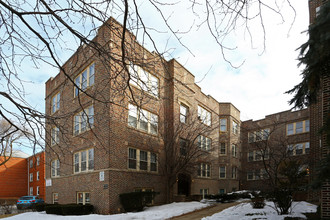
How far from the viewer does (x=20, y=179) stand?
4044cm

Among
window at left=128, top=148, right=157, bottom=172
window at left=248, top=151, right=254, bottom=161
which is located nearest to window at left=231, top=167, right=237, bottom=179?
window at left=248, top=151, right=254, bottom=161

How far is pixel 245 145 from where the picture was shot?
37.2 meters

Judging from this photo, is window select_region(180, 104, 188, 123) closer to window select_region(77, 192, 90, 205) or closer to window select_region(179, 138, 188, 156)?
window select_region(179, 138, 188, 156)

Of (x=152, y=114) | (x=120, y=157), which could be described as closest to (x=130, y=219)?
(x=120, y=157)

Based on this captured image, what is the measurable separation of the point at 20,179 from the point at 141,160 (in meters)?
32.8

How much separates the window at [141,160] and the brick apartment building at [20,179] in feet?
86.7

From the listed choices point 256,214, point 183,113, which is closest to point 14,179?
point 183,113

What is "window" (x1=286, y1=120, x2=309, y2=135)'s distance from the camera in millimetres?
30389

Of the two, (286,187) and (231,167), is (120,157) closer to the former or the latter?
(286,187)

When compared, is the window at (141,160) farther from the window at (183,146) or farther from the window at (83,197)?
the window at (83,197)

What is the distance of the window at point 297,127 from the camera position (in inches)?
1196

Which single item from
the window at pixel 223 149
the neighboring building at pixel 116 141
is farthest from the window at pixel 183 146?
the window at pixel 223 149

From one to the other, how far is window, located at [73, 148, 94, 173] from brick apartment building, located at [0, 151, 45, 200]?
23.3m

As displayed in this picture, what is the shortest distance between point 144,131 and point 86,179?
4887 mm
